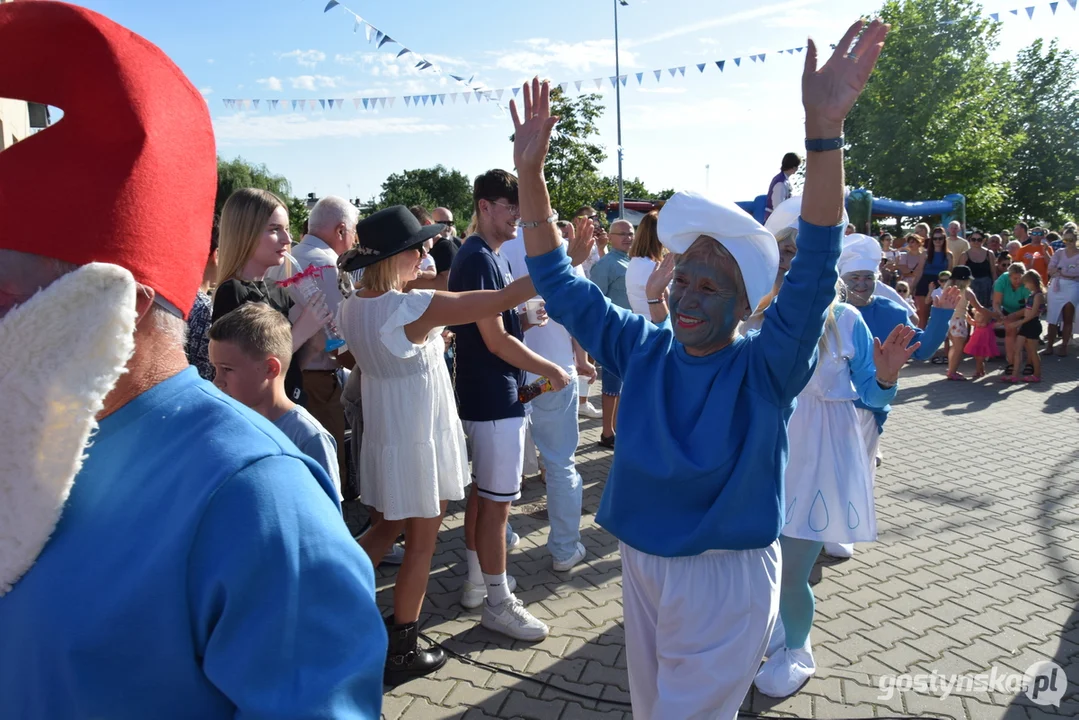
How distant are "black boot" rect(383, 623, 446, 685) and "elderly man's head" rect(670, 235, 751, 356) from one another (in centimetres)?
212

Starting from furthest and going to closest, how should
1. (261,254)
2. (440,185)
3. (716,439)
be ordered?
(440,185)
(261,254)
(716,439)

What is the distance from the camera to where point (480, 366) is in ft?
13.2

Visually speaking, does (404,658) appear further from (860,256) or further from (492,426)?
(860,256)

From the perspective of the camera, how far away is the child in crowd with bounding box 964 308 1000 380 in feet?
36.9

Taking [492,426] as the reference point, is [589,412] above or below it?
below

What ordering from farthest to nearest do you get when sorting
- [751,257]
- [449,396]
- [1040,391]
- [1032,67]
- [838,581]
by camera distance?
[1032,67], [1040,391], [838,581], [449,396], [751,257]

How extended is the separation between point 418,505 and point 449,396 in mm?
556

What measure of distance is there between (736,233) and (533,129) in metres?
0.73

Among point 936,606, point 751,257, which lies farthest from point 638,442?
point 936,606

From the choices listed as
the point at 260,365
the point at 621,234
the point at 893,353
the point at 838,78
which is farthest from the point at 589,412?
the point at 838,78

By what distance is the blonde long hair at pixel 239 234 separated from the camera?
3.54 meters

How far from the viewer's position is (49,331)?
941 mm

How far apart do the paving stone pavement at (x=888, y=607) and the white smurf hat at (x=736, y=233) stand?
2099 millimetres

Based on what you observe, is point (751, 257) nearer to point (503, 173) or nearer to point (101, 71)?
point (101, 71)
